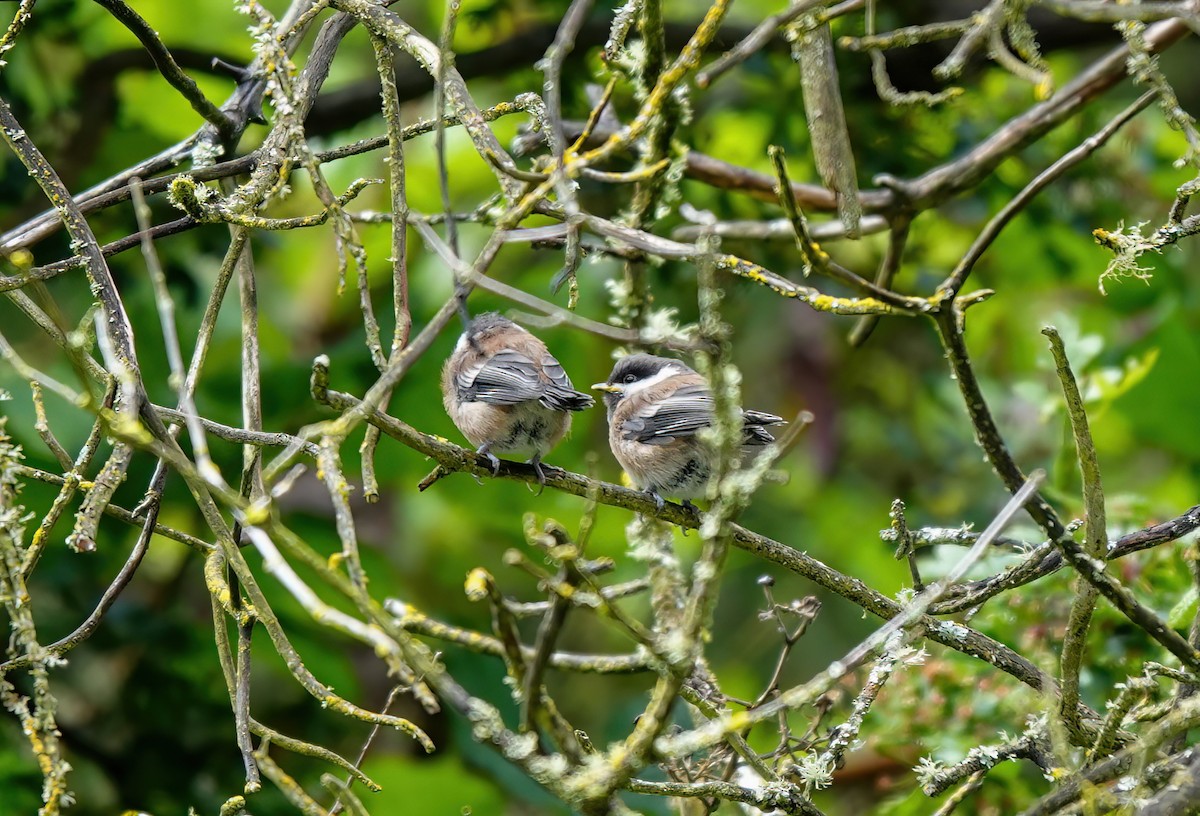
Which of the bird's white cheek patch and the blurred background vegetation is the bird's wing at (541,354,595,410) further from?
the bird's white cheek patch

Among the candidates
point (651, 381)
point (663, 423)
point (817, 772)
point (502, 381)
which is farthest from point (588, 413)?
point (817, 772)

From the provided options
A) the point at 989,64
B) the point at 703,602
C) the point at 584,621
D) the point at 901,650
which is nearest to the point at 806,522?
the point at 584,621

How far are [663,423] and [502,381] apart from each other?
0.63 meters

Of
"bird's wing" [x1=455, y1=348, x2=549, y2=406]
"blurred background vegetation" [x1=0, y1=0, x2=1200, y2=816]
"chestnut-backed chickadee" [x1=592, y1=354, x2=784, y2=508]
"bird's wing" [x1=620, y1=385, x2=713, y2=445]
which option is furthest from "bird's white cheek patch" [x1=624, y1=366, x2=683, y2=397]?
"bird's wing" [x1=455, y1=348, x2=549, y2=406]

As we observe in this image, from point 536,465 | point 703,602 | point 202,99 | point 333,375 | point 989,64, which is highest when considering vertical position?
point 989,64

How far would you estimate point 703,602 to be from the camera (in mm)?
1808

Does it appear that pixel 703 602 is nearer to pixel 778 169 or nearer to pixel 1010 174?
pixel 778 169

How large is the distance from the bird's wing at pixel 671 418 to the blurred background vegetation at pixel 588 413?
0.34 m

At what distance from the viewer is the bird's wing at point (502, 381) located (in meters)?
3.96

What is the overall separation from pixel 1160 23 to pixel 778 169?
2100mm

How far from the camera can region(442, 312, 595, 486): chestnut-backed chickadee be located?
13.0 ft

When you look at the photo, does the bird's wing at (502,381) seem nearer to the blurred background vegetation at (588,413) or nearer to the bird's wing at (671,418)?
the blurred background vegetation at (588,413)

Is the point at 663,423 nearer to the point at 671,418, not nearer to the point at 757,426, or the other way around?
the point at 671,418

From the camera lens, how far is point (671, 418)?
4.22 metres
